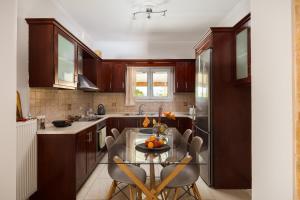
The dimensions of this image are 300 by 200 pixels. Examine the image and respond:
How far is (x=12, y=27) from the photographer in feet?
4.20

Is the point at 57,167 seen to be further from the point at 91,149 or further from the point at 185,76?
the point at 185,76

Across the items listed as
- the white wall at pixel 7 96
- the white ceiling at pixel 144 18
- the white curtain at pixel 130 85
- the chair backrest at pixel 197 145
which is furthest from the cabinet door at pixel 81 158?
the white curtain at pixel 130 85

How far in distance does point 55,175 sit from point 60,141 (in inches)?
16.4

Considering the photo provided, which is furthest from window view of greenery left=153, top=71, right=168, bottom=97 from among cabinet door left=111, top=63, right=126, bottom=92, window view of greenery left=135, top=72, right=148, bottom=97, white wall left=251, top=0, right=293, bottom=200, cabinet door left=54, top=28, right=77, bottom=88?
white wall left=251, top=0, right=293, bottom=200

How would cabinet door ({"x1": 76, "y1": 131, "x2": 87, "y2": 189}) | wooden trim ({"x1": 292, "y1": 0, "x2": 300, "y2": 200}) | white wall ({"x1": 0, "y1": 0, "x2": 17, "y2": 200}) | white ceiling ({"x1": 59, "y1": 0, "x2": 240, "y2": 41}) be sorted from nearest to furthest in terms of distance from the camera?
wooden trim ({"x1": 292, "y1": 0, "x2": 300, "y2": 200})
white wall ({"x1": 0, "y1": 0, "x2": 17, "y2": 200})
cabinet door ({"x1": 76, "y1": 131, "x2": 87, "y2": 189})
white ceiling ({"x1": 59, "y1": 0, "x2": 240, "y2": 41})

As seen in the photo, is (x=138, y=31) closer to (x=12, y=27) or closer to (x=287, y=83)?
(x=12, y=27)

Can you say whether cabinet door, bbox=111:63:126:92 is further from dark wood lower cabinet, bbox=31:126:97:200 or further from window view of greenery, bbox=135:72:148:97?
dark wood lower cabinet, bbox=31:126:97:200

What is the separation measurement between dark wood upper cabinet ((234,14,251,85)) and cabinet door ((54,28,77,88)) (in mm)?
2391

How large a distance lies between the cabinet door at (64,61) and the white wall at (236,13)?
2657 mm

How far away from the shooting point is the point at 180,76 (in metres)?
5.23

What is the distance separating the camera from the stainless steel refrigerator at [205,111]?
3.00 metres

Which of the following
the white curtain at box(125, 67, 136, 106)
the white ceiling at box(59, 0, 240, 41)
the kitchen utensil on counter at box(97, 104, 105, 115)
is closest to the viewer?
the white ceiling at box(59, 0, 240, 41)

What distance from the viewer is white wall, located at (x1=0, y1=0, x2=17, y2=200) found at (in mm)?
1273

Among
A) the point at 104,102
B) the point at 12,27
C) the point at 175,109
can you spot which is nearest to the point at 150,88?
the point at 175,109
